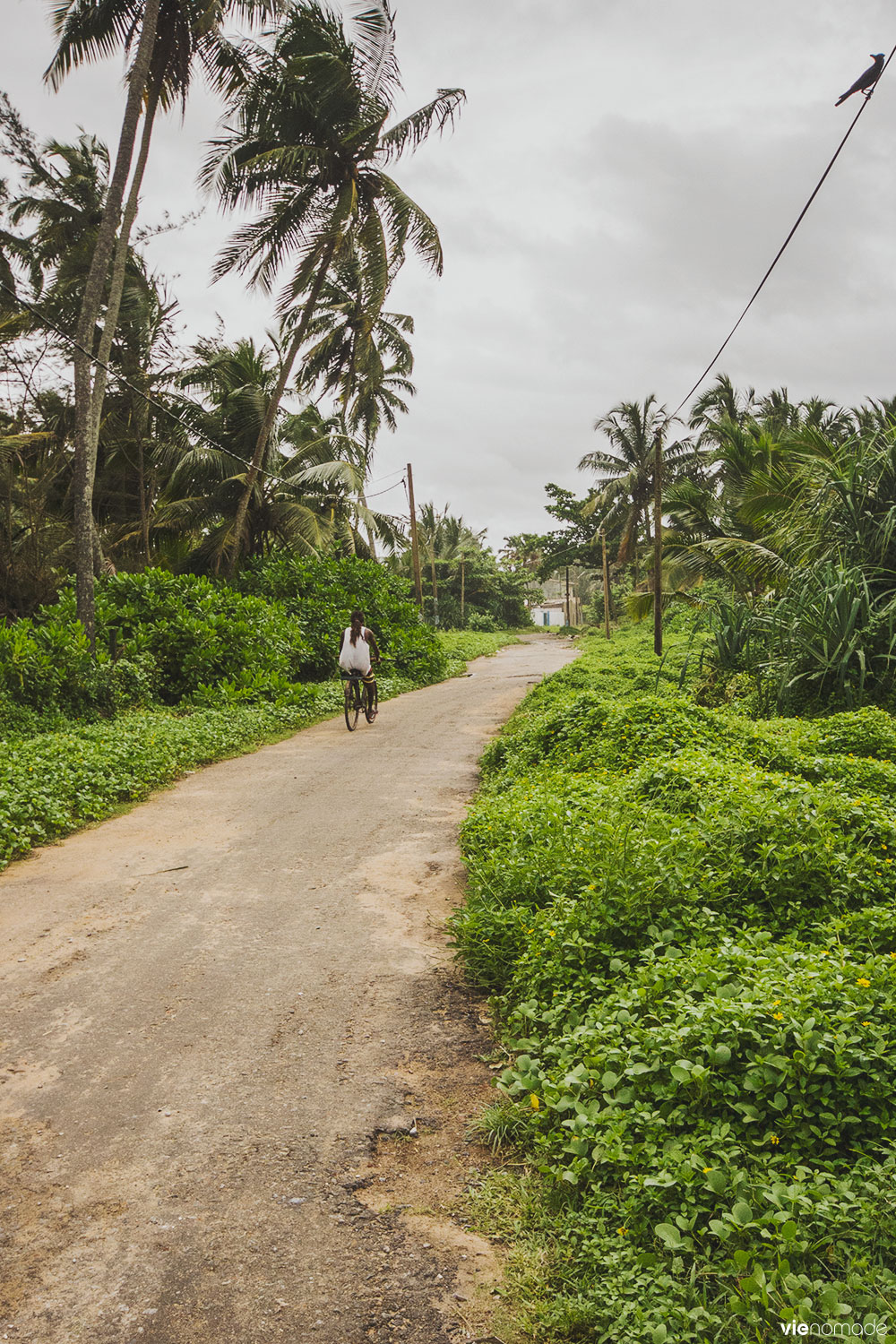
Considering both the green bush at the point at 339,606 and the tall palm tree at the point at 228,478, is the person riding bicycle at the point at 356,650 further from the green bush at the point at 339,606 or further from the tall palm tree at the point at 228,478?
the tall palm tree at the point at 228,478

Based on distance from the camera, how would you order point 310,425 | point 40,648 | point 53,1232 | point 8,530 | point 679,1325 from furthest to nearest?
point 310,425, point 8,530, point 40,648, point 53,1232, point 679,1325

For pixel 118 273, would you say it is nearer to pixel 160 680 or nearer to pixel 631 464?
pixel 160 680

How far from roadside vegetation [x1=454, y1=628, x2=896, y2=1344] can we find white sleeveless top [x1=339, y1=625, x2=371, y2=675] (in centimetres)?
702

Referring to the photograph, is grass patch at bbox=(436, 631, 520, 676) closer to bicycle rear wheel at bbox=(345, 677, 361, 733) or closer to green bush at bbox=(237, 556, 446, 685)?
green bush at bbox=(237, 556, 446, 685)

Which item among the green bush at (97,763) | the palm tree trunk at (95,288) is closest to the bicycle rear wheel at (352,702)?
the green bush at (97,763)

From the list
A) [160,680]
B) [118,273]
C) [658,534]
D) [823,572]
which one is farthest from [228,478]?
[823,572]

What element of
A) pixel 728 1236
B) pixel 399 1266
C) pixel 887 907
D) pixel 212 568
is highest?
pixel 212 568

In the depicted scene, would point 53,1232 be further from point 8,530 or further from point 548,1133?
point 8,530

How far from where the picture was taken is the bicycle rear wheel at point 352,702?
1212cm

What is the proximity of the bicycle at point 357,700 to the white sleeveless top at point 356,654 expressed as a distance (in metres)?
0.11

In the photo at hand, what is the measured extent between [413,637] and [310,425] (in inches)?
402

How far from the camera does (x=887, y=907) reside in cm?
357

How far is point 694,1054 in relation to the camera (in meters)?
2.69

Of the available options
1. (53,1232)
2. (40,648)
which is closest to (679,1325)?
(53,1232)
